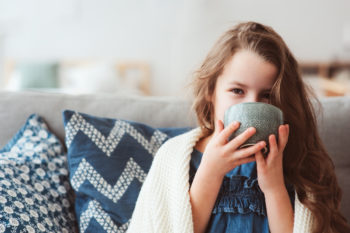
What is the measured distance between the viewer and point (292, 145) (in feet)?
3.34

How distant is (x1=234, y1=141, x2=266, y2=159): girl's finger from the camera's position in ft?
2.51

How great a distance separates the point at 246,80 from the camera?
2.87 feet

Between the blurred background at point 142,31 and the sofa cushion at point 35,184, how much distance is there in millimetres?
3250

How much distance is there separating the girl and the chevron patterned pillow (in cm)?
8

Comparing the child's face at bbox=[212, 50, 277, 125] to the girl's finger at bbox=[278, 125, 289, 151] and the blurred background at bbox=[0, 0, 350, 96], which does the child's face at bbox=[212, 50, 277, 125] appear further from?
the blurred background at bbox=[0, 0, 350, 96]

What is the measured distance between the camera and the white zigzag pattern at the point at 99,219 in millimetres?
1006

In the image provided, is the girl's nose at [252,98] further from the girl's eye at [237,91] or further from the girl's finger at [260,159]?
the girl's finger at [260,159]

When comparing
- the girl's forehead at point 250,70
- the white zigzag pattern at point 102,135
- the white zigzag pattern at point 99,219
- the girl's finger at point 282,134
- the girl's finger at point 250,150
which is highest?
the girl's forehead at point 250,70

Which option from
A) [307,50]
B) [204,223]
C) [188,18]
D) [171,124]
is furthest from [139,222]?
[307,50]

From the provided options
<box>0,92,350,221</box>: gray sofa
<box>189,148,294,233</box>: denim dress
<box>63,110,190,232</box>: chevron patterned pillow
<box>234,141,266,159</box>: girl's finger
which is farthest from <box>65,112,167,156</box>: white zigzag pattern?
<box>234,141,266,159</box>: girl's finger

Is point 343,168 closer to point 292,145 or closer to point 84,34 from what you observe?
point 292,145

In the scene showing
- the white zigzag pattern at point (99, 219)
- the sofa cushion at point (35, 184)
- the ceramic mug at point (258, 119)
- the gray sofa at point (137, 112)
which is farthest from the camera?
the gray sofa at point (137, 112)

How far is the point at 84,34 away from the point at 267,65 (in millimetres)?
3875

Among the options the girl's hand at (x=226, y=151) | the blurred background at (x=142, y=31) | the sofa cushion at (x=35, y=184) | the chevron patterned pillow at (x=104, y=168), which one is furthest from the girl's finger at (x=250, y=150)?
the blurred background at (x=142, y=31)
